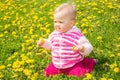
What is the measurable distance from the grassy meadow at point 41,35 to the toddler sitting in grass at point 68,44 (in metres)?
0.14

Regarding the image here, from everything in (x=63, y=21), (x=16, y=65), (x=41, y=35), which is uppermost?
(x=63, y=21)

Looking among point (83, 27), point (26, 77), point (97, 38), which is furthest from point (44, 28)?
point (26, 77)

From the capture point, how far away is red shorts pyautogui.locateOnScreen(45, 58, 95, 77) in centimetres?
483

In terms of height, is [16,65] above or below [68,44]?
below

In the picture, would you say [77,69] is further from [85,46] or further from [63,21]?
[63,21]

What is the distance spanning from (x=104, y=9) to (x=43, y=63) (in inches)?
110

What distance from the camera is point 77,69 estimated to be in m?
4.84

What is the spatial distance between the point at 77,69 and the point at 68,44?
370 millimetres

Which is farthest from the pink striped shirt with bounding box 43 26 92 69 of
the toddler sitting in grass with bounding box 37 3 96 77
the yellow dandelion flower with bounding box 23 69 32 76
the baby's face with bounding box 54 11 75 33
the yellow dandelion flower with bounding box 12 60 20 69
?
the yellow dandelion flower with bounding box 12 60 20 69

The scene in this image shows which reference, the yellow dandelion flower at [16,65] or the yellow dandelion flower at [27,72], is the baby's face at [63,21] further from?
the yellow dandelion flower at [16,65]

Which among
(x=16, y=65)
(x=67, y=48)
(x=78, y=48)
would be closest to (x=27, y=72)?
(x=16, y=65)

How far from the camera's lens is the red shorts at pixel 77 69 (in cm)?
483

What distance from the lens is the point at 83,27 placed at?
6867 millimetres

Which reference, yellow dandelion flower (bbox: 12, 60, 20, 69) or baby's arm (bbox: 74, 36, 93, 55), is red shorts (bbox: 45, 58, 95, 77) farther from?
yellow dandelion flower (bbox: 12, 60, 20, 69)
